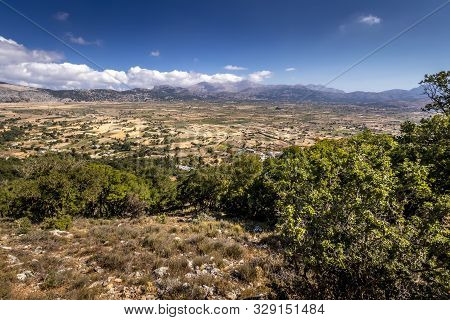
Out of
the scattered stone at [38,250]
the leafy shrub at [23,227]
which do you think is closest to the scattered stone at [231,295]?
the scattered stone at [38,250]

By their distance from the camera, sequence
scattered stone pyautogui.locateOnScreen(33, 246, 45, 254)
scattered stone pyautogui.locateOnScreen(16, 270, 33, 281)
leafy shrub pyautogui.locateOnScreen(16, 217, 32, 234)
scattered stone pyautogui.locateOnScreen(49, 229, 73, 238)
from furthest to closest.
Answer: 1. leafy shrub pyautogui.locateOnScreen(16, 217, 32, 234)
2. scattered stone pyautogui.locateOnScreen(49, 229, 73, 238)
3. scattered stone pyautogui.locateOnScreen(33, 246, 45, 254)
4. scattered stone pyautogui.locateOnScreen(16, 270, 33, 281)

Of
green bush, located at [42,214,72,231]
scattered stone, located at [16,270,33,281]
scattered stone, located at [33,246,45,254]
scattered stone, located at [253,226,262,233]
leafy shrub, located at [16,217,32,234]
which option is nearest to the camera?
scattered stone, located at [16,270,33,281]

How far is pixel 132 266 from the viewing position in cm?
1366

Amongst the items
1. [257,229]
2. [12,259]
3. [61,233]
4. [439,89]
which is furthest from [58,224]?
[439,89]

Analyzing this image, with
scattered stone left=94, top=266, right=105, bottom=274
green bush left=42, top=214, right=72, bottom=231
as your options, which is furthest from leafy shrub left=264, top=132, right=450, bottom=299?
green bush left=42, top=214, right=72, bottom=231

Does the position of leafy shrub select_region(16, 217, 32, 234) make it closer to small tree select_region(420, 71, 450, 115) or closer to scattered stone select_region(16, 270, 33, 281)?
scattered stone select_region(16, 270, 33, 281)

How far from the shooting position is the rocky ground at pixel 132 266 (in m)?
11.4

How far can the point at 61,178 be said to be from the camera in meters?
28.9

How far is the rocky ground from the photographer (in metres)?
11.4

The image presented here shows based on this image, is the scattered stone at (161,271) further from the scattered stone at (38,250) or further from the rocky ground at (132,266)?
the scattered stone at (38,250)

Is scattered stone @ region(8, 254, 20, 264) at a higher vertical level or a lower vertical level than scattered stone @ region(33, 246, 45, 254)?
higher

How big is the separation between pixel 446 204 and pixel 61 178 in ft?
101

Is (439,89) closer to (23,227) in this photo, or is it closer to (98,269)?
(98,269)
